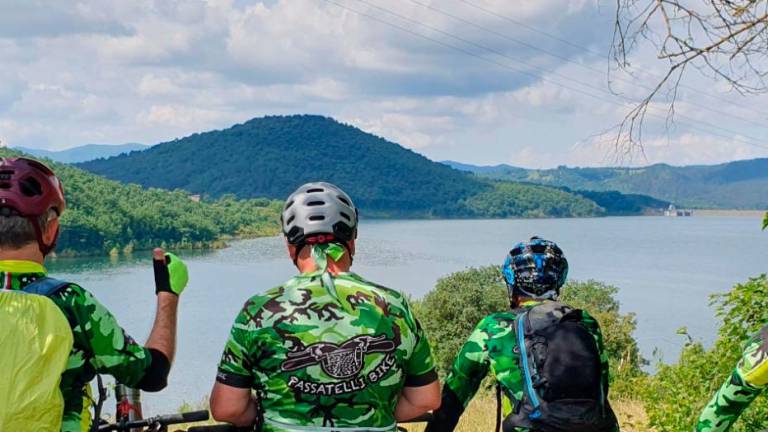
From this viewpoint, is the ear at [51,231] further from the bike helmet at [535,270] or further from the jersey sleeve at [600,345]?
the jersey sleeve at [600,345]

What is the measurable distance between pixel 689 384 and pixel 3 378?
492cm

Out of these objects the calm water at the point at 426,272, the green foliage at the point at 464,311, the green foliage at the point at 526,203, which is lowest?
the calm water at the point at 426,272

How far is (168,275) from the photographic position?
2.70 metres

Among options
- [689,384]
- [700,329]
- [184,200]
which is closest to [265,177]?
[184,200]

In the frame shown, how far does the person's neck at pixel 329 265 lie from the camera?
2.58 m

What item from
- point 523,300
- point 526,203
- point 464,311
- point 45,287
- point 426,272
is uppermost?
point 45,287

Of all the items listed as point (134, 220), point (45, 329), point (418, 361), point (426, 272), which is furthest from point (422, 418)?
point (134, 220)

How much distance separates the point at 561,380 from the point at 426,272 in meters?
62.0

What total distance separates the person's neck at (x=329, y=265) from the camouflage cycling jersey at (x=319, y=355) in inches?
3.7

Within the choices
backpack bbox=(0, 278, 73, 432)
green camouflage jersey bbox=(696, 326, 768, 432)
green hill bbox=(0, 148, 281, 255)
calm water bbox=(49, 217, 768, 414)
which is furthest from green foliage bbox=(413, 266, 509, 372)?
green hill bbox=(0, 148, 281, 255)

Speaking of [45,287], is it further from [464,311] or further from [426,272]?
[426,272]

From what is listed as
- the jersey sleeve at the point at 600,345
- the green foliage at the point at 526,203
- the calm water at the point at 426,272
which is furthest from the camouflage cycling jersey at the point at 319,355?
the green foliage at the point at 526,203

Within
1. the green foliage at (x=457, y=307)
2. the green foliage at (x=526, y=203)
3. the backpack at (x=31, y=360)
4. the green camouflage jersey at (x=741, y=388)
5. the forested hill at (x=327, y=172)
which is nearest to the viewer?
the backpack at (x=31, y=360)

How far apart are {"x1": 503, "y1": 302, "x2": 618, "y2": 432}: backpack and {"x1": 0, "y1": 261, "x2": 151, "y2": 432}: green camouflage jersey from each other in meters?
1.28
